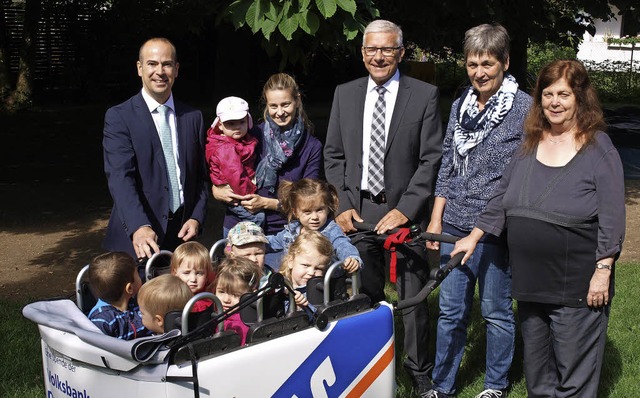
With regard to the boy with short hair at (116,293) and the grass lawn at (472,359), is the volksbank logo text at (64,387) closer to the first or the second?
the boy with short hair at (116,293)

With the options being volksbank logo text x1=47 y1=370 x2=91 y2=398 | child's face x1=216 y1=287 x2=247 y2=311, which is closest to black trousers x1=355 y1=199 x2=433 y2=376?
child's face x1=216 y1=287 x2=247 y2=311

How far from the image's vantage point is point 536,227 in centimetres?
408

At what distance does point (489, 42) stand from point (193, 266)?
74.8 inches

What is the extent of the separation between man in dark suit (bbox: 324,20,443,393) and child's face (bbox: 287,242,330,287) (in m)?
0.72

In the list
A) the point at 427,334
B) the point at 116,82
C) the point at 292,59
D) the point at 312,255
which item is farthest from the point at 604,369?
the point at 116,82

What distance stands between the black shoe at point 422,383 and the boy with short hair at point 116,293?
1.98 metres

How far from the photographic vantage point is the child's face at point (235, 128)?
4672 mm

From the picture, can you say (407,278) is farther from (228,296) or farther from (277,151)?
(228,296)

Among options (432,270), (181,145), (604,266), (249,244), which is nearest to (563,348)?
(604,266)

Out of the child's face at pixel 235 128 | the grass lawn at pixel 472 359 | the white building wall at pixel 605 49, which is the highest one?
the white building wall at pixel 605 49

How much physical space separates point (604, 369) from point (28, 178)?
9421 millimetres

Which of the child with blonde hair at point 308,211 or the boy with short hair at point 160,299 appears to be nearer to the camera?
the boy with short hair at point 160,299

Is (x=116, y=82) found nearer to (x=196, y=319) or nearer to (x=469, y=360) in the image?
(x=469, y=360)

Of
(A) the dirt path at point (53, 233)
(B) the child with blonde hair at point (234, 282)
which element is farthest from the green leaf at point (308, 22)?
(A) the dirt path at point (53, 233)
